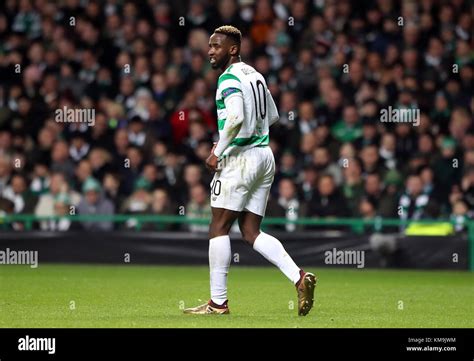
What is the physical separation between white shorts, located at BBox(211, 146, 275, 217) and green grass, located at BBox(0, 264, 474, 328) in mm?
968

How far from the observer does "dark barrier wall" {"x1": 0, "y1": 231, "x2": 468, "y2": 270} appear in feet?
Result: 60.2

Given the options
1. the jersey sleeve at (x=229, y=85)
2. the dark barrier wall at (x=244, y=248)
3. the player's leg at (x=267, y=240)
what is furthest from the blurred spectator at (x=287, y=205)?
the jersey sleeve at (x=229, y=85)

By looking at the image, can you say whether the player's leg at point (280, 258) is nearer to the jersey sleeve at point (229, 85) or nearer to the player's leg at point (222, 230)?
the player's leg at point (222, 230)

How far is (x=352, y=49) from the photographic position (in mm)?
A: 21609

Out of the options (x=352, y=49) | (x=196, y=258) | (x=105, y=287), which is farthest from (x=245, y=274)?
(x=352, y=49)

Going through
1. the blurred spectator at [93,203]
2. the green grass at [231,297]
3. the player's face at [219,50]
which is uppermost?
the player's face at [219,50]

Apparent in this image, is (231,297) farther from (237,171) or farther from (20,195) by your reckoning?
(20,195)

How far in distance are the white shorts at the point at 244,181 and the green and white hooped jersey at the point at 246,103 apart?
0.09 metres

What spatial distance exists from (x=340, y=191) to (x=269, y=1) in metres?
4.81

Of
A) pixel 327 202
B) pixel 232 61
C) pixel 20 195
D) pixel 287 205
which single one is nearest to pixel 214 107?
pixel 287 205

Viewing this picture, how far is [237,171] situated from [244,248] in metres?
7.54

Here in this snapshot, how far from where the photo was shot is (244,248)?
18.8 m

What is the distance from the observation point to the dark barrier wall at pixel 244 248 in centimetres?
1834
